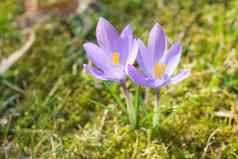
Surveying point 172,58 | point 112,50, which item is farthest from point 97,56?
point 172,58

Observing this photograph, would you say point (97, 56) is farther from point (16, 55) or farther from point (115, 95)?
point (16, 55)

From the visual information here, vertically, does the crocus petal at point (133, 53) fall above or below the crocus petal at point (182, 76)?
above

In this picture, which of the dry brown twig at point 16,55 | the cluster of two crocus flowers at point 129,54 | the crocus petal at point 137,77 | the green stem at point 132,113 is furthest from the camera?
the dry brown twig at point 16,55

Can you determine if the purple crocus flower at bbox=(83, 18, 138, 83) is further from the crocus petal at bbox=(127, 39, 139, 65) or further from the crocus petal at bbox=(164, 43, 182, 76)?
the crocus petal at bbox=(164, 43, 182, 76)

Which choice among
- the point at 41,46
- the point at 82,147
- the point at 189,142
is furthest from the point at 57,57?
the point at 189,142

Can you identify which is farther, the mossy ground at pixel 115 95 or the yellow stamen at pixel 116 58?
the mossy ground at pixel 115 95

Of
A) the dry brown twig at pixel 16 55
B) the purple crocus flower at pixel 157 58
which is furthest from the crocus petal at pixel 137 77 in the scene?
the dry brown twig at pixel 16 55

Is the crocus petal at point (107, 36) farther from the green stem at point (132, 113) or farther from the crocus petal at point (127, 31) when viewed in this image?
the green stem at point (132, 113)
